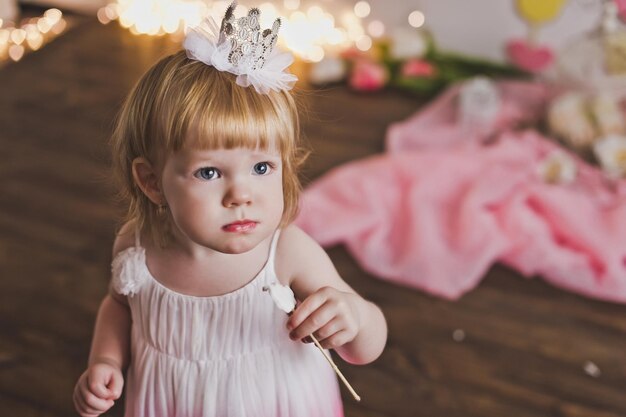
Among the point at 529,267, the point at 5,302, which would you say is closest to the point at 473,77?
the point at 529,267

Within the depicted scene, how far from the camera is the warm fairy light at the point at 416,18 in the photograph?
2.75 metres

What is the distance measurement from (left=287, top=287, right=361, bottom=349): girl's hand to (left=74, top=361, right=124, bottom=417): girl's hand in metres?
0.24

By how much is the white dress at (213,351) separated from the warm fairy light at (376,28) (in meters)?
2.00

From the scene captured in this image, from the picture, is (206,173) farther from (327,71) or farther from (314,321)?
(327,71)

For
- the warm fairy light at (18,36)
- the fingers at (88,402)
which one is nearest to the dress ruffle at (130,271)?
the fingers at (88,402)

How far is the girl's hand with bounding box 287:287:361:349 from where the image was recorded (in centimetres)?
84

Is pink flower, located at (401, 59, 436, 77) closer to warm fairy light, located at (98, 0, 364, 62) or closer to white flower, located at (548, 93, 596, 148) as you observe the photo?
warm fairy light, located at (98, 0, 364, 62)

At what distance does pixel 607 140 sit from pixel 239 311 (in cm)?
152

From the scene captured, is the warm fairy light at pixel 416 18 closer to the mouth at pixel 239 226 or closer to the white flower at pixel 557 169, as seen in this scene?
the white flower at pixel 557 169

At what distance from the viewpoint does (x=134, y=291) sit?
3.09ft

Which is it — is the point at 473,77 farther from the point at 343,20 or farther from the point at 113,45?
the point at 113,45

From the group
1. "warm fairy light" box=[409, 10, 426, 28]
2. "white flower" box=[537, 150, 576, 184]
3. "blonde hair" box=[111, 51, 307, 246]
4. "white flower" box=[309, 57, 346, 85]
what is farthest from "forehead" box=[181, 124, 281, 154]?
"warm fairy light" box=[409, 10, 426, 28]

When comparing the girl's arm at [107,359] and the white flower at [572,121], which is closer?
the girl's arm at [107,359]

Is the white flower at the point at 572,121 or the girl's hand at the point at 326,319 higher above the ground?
the girl's hand at the point at 326,319
